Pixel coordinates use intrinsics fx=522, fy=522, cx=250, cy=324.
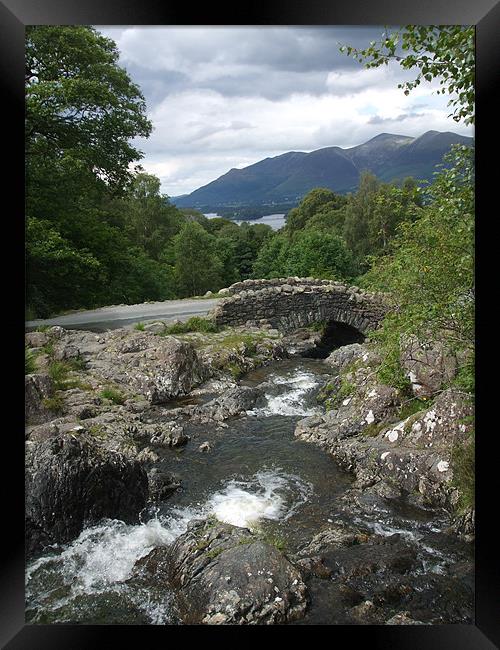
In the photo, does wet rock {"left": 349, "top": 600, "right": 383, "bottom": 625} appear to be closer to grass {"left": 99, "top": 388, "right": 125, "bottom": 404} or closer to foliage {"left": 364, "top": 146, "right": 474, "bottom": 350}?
foliage {"left": 364, "top": 146, "right": 474, "bottom": 350}

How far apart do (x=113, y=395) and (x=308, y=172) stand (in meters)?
3.39

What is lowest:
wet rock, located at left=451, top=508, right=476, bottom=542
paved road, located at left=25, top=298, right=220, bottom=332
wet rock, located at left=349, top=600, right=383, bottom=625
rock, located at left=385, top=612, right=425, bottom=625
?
rock, located at left=385, top=612, right=425, bottom=625

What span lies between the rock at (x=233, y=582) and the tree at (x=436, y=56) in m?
3.83

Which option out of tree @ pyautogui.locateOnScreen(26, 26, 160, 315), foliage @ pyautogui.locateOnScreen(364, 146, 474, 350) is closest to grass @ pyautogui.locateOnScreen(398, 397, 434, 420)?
foliage @ pyautogui.locateOnScreen(364, 146, 474, 350)

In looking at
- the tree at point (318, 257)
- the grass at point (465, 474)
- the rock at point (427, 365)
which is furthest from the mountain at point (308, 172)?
the grass at point (465, 474)

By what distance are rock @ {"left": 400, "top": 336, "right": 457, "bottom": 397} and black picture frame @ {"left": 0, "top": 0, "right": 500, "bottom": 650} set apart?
1.06 meters

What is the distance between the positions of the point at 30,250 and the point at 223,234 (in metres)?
1.83

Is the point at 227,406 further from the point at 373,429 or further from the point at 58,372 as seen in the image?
the point at 58,372

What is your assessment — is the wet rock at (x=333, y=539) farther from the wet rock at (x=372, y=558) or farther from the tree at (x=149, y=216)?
the tree at (x=149, y=216)

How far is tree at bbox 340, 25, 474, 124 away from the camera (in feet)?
13.4
